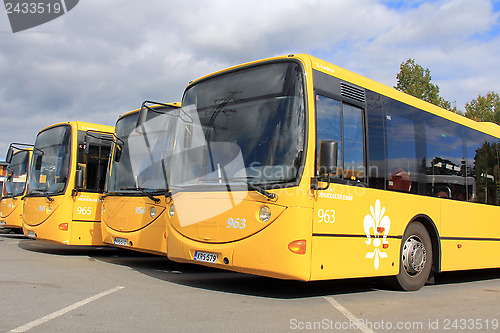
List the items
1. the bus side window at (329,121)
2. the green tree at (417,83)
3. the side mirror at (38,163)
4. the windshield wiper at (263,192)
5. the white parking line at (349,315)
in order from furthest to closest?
the green tree at (417,83) → the side mirror at (38,163) → the bus side window at (329,121) → the windshield wiper at (263,192) → the white parking line at (349,315)

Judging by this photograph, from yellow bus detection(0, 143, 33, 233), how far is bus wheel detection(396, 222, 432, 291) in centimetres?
1329

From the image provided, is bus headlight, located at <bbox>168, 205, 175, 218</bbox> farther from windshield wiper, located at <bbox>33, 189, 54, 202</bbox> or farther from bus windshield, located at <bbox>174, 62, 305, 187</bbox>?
windshield wiper, located at <bbox>33, 189, 54, 202</bbox>

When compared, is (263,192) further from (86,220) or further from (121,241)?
(86,220)

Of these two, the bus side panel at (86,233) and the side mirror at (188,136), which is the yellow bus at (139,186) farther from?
the side mirror at (188,136)

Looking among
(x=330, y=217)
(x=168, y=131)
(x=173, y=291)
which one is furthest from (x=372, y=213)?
(x=168, y=131)

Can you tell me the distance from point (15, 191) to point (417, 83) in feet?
103

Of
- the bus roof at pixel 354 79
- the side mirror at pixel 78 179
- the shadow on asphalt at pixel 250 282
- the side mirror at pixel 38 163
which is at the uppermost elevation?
the bus roof at pixel 354 79

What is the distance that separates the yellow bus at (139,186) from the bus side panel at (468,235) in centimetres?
514

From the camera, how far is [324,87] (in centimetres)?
687

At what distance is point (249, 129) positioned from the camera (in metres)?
6.83

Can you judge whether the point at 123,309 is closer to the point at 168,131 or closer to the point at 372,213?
the point at 372,213

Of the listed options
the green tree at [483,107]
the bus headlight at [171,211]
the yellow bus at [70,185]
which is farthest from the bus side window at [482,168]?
the green tree at [483,107]

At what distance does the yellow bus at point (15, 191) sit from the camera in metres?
16.8

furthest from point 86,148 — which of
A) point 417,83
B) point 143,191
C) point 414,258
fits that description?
point 417,83
